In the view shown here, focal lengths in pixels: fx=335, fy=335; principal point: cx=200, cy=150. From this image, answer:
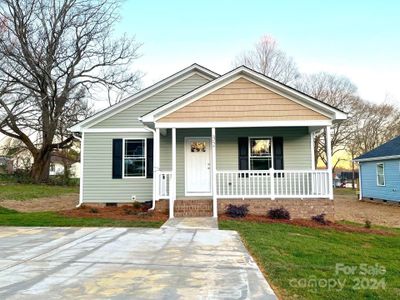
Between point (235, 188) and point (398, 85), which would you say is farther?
point (398, 85)

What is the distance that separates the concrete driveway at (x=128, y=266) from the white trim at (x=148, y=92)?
6.23 meters

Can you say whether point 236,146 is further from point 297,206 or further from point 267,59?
point 267,59

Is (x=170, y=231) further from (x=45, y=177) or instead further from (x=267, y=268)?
(x=45, y=177)

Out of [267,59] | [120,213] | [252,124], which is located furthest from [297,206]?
[267,59]

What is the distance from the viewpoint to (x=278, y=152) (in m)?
12.3

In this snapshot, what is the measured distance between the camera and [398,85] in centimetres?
3198

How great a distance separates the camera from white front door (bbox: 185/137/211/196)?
1242 cm

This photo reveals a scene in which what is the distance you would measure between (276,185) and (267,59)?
76.1 feet

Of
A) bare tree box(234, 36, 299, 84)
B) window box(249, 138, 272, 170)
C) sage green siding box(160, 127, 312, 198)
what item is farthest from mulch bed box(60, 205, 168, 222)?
bare tree box(234, 36, 299, 84)

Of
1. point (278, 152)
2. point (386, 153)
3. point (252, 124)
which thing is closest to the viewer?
point (252, 124)

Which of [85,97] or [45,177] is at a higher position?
[85,97]

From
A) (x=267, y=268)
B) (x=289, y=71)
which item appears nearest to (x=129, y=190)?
(x=267, y=268)

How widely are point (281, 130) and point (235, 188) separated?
2900 millimetres

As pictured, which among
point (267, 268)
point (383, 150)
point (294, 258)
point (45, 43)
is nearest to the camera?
point (267, 268)
